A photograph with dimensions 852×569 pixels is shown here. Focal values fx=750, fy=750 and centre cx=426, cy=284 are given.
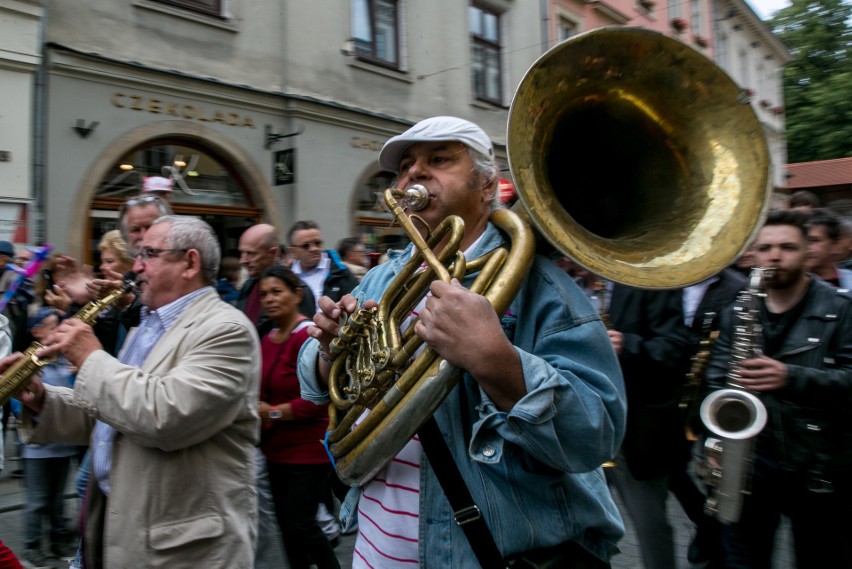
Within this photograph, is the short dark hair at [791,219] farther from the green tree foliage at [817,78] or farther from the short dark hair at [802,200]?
the green tree foliage at [817,78]

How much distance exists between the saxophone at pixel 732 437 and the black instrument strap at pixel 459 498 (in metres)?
1.42

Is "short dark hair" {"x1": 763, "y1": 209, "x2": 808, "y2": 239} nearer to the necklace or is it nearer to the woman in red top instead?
the woman in red top

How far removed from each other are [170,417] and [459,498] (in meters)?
0.99

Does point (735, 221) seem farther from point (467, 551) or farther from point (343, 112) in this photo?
point (343, 112)

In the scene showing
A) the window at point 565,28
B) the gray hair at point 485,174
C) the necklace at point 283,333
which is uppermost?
the window at point 565,28

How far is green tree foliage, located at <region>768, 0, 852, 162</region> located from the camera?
2623 cm

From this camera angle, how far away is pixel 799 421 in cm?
279

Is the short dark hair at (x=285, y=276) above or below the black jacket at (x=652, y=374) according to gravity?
above

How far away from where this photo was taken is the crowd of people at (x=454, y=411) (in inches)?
62.9

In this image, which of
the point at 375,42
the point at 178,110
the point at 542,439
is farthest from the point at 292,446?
the point at 375,42

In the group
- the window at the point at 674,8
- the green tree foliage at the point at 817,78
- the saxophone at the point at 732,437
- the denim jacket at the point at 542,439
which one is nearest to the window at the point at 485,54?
the window at the point at 674,8

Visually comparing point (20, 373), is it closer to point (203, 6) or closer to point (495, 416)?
point (495, 416)

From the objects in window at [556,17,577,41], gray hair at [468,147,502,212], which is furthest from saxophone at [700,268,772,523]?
window at [556,17,577,41]

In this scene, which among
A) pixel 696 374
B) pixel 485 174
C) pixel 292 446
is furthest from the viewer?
pixel 292 446
